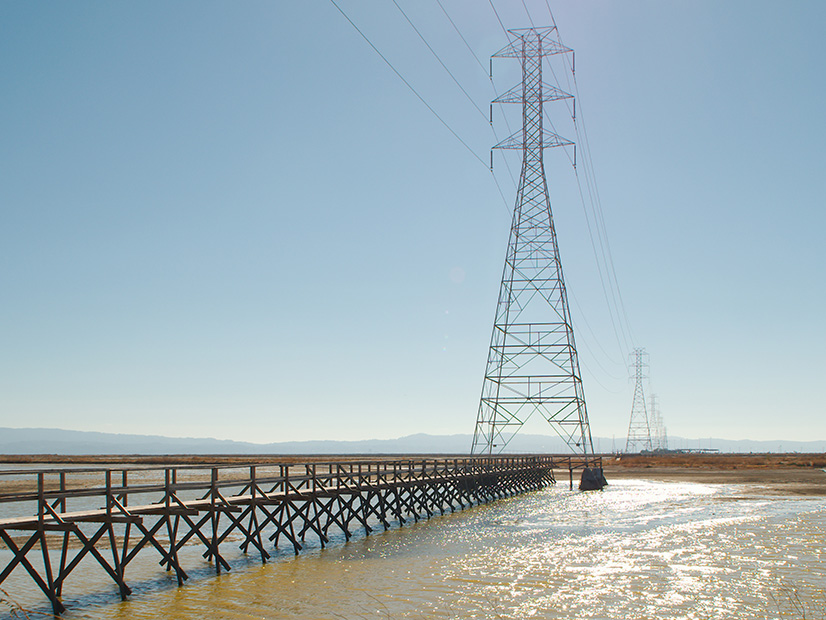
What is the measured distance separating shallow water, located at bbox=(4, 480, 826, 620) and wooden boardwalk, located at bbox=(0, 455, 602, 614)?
892mm

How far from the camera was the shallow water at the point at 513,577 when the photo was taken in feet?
49.5

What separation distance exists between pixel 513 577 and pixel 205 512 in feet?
55.2

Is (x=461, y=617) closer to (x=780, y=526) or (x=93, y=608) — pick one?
(x=93, y=608)

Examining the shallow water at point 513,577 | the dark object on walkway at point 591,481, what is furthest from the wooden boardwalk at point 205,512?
the dark object on walkway at point 591,481

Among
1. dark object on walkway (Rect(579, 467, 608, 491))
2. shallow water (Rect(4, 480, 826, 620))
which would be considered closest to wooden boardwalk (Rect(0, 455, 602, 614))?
shallow water (Rect(4, 480, 826, 620))

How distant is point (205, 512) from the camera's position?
→ 30172 mm

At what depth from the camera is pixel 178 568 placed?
17969 millimetres

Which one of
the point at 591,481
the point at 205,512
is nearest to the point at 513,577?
the point at 205,512

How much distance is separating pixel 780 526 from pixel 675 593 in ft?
51.8

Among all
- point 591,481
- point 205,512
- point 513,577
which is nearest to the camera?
point 513,577

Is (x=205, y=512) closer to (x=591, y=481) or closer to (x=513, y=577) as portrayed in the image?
(x=513, y=577)

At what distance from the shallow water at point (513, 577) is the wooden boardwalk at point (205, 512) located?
35.1 inches

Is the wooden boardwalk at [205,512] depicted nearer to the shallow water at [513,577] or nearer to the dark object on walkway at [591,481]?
the shallow water at [513,577]

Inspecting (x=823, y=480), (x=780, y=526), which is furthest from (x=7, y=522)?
(x=823, y=480)
